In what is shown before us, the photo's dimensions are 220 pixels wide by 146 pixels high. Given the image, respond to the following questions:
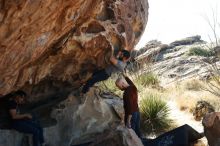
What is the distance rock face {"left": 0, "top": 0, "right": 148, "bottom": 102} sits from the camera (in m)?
6.32

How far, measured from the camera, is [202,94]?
1650 cm

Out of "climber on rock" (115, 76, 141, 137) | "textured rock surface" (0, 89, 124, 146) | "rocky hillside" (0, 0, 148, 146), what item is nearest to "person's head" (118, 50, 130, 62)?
"rocky hillside" (0, 0, 148, 146)

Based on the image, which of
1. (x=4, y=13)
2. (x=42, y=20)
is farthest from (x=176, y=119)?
(x=4, y=13)

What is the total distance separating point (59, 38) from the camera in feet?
A: 27.7

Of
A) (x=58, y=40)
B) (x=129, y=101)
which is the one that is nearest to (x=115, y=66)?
(x=129, y=101)

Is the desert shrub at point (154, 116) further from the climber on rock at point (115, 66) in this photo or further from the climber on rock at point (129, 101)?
the climber on rock at point (129, 101)

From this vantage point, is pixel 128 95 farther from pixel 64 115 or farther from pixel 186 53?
pixel 186 53

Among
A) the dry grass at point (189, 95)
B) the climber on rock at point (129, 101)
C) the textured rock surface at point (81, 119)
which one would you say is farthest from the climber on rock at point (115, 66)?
the dry grass at point (189, 95)

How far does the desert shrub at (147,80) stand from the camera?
682 inches

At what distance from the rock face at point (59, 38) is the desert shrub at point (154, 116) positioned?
7.44 feet

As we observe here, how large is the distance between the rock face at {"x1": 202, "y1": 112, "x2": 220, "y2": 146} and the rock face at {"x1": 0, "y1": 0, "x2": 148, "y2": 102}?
2632mm

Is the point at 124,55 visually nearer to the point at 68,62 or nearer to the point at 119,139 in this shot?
the point at 68,62

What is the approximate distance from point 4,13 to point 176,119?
872 cm

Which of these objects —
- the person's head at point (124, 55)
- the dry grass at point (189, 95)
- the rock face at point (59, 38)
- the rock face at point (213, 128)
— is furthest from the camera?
the dry grass at point (189, 95)
